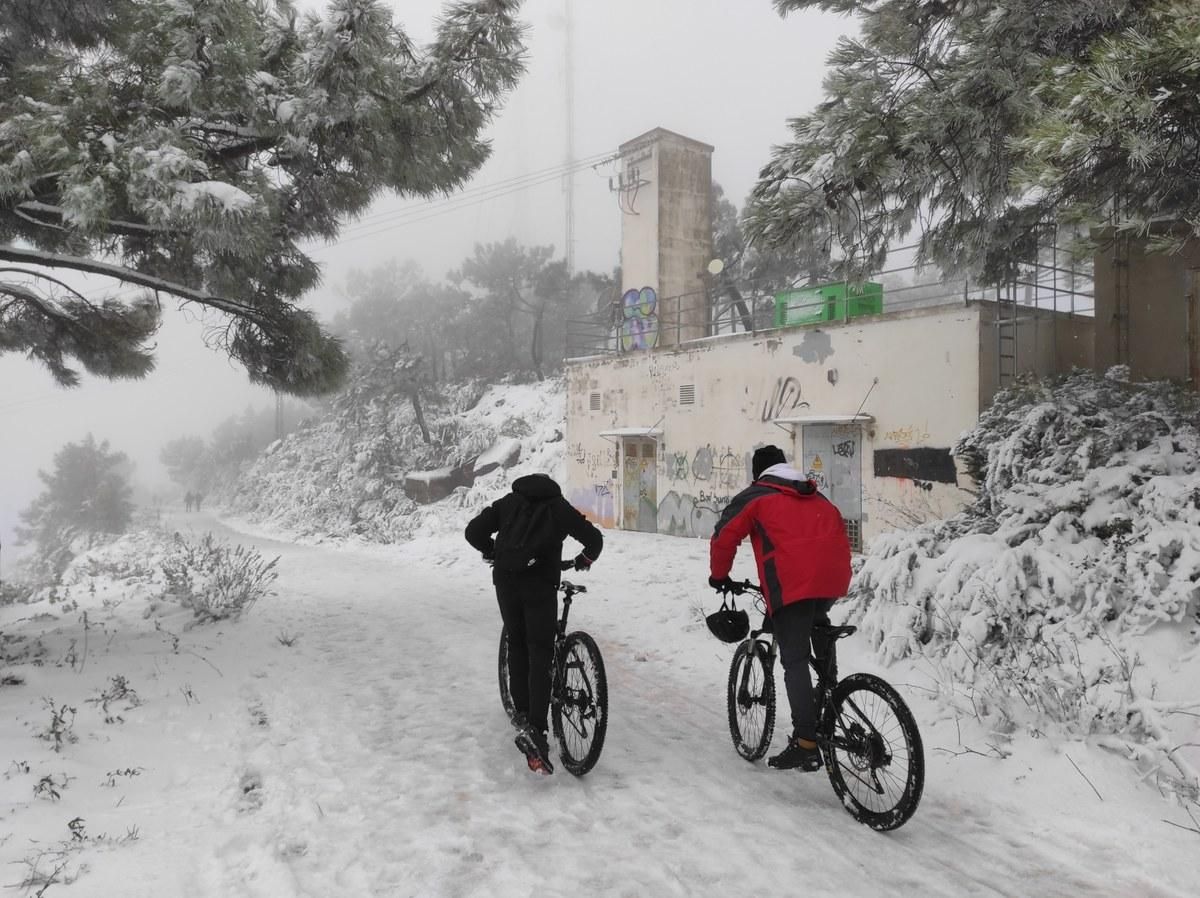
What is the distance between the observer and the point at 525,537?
4.07 meters

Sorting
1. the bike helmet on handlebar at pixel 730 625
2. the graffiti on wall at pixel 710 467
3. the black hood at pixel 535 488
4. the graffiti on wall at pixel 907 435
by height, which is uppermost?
the graffiti on wall at pixel 907 435

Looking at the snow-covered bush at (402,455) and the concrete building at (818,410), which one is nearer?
the concrete building at (818,410)

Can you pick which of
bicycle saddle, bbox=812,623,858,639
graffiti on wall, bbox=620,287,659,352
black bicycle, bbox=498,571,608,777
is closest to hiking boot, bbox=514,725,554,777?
black bicycle, bbox=498,571,608,777

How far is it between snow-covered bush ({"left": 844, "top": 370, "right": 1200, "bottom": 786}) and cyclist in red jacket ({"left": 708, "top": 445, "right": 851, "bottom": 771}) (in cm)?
177

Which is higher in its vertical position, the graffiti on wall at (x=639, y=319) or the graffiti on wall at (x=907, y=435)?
the graffiti on wall at (x=639, y=319)

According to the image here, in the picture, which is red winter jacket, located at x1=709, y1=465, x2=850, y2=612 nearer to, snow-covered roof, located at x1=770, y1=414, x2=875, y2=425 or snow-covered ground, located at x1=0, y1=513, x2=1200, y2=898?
snow-covered ground, located at x1=0, y1=513, x2=1200, y2=898

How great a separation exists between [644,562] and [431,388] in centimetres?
2150

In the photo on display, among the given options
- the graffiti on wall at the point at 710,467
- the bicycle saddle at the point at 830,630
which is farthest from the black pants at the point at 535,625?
the graffiti on wall at the point at 710,467

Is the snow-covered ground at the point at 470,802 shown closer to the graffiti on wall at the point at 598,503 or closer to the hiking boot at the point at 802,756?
the hiking boot at the point at 802,756

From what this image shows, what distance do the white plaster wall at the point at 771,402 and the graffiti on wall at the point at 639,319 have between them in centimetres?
197

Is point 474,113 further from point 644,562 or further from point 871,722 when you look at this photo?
point 644,562

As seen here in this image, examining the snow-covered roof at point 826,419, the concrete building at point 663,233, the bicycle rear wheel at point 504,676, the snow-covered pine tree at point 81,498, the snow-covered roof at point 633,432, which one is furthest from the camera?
the snow-covered pine tree at point 81,498

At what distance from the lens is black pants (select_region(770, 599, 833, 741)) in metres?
3.66

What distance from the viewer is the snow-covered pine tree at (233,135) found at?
16.1 feet
